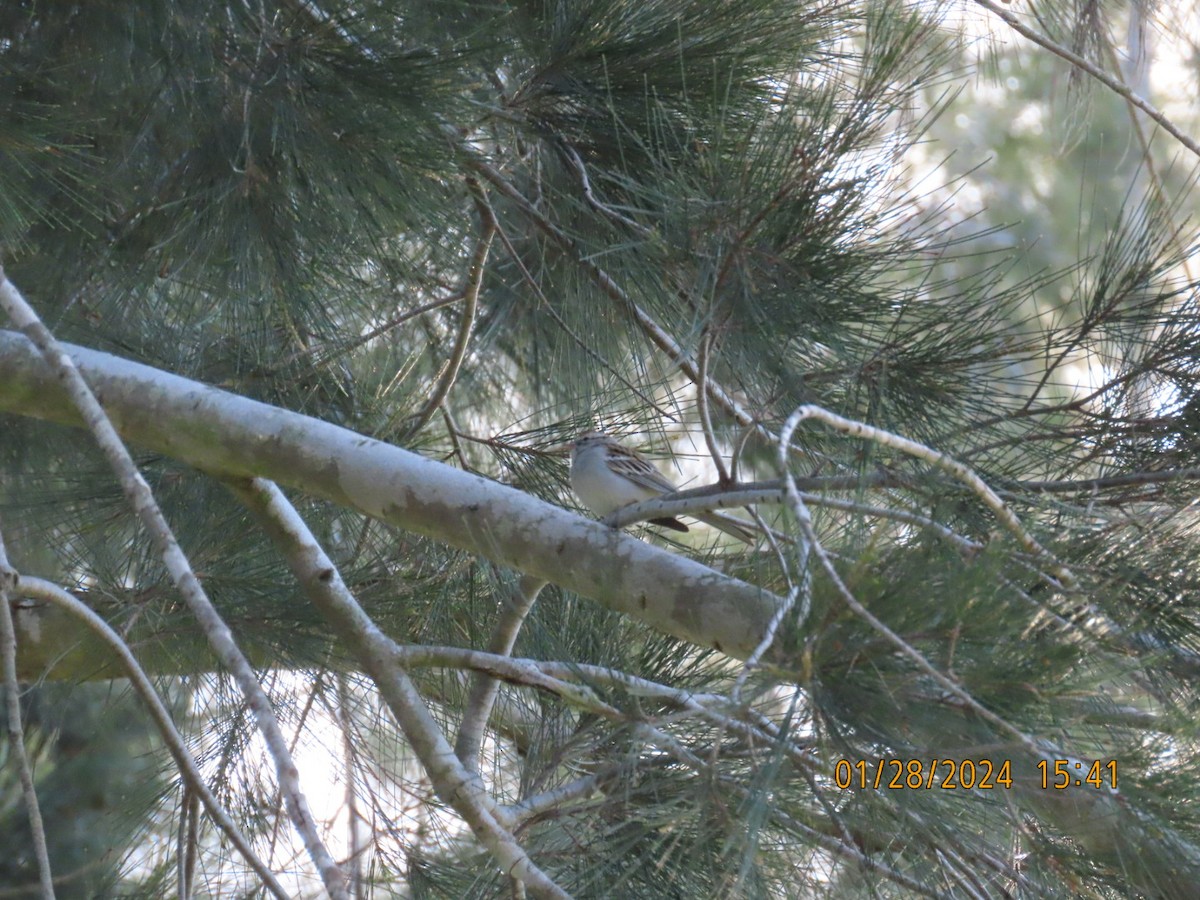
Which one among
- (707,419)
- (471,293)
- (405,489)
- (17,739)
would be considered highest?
(471,293)

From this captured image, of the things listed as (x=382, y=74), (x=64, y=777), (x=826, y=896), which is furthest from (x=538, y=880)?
(x=64, y=777)

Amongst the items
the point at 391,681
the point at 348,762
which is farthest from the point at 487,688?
the point at 348,762

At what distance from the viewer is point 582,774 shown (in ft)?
6.28

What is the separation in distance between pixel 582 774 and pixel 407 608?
0.64 metres

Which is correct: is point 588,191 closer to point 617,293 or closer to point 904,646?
point 617,293

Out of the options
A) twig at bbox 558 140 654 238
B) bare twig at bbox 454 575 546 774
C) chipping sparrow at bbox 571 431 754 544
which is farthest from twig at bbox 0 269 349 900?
chipping sparrow at bbox 571 431 754 544

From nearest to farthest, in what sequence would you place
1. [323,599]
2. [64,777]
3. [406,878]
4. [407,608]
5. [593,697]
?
1. [593,697]
2. [323,599]
3. [406,878]
4. [407,608]
5. [64,777]

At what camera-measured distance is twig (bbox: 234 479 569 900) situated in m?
1.42

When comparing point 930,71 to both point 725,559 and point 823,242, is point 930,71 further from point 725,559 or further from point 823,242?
Result: point 725,559

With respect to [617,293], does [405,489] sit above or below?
below

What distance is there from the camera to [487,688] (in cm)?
201

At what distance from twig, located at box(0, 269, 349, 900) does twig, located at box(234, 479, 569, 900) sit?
0.36 metres
